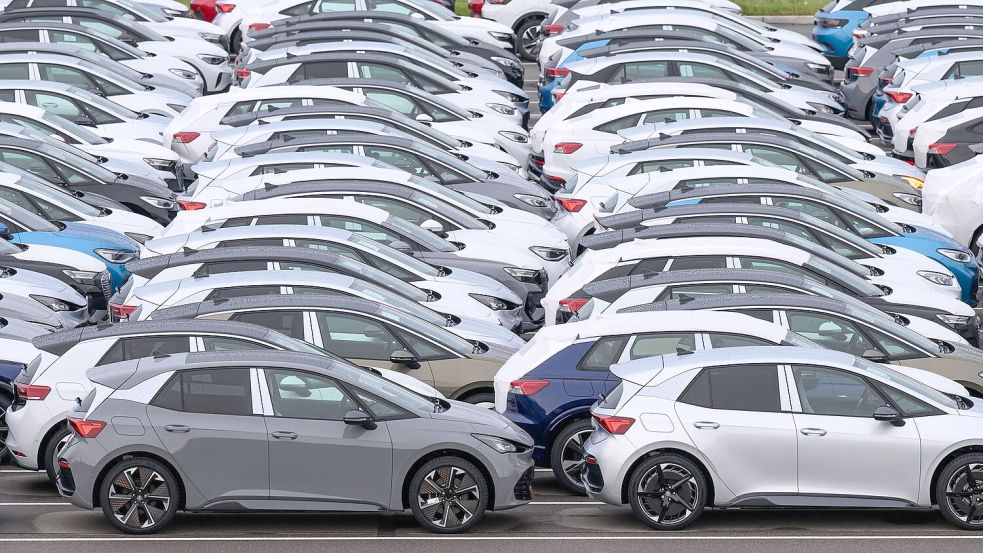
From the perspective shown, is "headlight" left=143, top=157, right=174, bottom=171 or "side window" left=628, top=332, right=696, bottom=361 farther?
"headlight" left=143, top=157, right=174, bottom=171

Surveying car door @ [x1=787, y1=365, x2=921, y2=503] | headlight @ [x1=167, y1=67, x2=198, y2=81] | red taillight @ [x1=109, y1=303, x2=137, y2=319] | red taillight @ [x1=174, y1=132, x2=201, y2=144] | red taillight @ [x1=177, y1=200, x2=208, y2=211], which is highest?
headlight @ [x1=167, y1=67, x2=198, y2=81]

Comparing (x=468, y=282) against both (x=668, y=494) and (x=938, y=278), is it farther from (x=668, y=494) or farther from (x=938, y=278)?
(x=668, y=494)

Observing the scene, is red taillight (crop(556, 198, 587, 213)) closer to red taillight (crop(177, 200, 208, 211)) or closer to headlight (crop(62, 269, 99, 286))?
red taillight (crop(177, 200, 208, 211))

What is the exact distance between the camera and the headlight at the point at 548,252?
63.6 ft

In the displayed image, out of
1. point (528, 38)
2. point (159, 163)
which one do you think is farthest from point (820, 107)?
point (159, 163)

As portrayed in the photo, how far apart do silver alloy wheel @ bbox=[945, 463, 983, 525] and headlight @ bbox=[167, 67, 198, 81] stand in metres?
17.7

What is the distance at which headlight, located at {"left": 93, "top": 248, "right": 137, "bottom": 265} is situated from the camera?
19.3 metres

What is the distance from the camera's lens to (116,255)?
762 inches

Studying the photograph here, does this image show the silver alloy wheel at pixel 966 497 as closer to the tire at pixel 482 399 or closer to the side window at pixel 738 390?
the side window at pixel 738 390

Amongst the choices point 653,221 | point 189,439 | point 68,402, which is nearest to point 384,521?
point 189,439

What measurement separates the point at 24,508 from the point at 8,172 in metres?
7.39

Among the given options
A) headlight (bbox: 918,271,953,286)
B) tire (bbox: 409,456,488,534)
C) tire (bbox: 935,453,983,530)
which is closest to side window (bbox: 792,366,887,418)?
tire (bbox: 935,453,983,530)

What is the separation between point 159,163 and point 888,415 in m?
12.5

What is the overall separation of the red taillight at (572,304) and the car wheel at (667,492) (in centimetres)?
359
